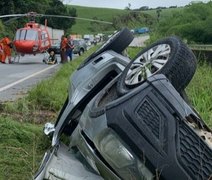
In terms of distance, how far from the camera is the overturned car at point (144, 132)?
294cm

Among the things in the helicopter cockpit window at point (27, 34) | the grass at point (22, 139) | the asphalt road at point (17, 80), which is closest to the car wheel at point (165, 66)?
the grass at point (22, 139)

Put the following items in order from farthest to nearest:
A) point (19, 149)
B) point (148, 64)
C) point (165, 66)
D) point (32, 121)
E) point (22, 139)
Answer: point (32, 121)
point (22, 139)
point (19, 149)
point (148, 64)
point (165, 66)

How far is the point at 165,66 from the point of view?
365 centimetres

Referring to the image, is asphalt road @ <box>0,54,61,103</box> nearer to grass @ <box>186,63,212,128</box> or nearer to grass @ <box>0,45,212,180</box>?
grass @ <box>0,45,212,180</box>

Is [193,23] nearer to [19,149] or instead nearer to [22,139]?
[22,139]

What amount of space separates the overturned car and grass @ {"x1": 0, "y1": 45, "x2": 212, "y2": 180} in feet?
1.45

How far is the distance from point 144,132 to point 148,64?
1027 millimetres

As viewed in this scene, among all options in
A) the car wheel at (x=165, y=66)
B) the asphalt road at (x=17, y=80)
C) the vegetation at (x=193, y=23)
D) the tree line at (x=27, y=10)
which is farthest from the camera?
the tree line at (x=27, y=10)

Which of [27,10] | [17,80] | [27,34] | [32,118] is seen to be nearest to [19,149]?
[32,118]

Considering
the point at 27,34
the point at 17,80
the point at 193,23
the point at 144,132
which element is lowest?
the point at 27,34

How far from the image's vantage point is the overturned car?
2.94m

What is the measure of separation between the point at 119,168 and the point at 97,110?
0.45 m

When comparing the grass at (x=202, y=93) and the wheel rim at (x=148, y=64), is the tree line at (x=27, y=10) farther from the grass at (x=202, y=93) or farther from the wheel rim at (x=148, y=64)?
the wheel rim at (x=148, y=64)

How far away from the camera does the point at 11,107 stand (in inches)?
298
